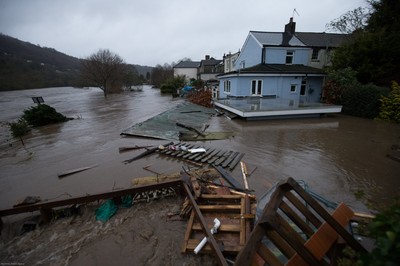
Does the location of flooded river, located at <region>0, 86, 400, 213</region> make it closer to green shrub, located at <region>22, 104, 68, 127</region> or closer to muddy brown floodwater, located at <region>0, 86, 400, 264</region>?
muddy brown floodwater, located at <region>0, 86, 400, 264</region>

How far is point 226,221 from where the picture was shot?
353 centimetres

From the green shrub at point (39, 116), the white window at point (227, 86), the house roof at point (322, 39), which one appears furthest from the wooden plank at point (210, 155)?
the house roof at point (322, 39)

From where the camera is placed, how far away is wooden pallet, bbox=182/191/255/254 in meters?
3.04

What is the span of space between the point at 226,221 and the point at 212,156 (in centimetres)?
335

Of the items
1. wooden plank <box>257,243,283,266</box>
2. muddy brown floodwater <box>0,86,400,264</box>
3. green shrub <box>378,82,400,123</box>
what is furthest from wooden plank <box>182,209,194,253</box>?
green shrub <box>378,82,400,123</box>

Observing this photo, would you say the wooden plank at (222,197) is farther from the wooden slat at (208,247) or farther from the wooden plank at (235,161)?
the wooden plank at (235,161)

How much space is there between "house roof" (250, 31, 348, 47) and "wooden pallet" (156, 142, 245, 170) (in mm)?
15946

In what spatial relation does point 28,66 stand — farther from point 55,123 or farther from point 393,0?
point 393,0

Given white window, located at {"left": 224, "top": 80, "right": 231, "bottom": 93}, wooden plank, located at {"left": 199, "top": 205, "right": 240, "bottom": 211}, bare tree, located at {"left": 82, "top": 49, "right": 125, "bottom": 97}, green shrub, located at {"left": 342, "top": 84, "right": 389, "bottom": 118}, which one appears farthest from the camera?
bare tree, located at {"left": 82, "top": 49, "right": 125, "bottom": 97}

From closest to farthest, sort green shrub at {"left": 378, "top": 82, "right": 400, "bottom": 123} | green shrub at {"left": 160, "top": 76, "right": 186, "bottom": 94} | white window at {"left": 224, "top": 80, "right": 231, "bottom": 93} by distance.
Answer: green shrub at {"left": 378, "top": 82, "right": 400, "bottom": 123} < white window at {"left": 224, "top": 80, "right": 231, "bottom": 93} < green shrub at {"left": 160, "top": 76, "right": 186, "bottom": 94}

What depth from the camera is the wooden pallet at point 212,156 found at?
20.5ft

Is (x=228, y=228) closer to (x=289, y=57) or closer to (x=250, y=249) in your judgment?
(x=250, y=249)

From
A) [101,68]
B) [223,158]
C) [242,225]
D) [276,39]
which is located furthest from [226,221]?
[101,68]

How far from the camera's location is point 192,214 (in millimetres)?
3621
